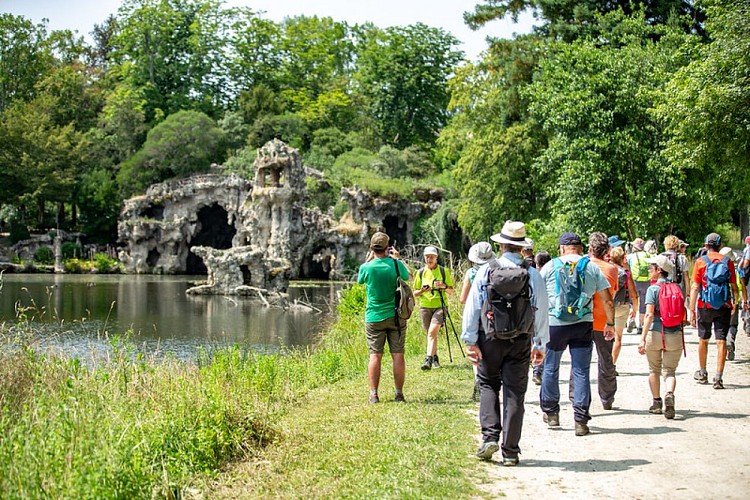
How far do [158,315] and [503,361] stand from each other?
73.2 feet

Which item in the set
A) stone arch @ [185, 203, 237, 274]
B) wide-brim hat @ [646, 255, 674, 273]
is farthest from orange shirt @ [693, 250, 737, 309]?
stone arch @ [185, 203, 237, 274]

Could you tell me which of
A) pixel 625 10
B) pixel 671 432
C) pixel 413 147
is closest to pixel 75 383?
pixel 671 432

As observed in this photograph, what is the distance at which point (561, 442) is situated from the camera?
22.8ft

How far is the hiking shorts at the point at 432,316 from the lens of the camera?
10.8 m

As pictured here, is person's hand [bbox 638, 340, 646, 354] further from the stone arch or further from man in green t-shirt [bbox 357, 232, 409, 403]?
the stone arch

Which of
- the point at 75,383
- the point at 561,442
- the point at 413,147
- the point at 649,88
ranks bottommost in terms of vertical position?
the point at 561,442

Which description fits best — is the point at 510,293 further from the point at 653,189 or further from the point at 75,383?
the point at 653,189

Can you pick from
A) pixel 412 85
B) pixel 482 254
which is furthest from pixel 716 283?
pixel 412 85

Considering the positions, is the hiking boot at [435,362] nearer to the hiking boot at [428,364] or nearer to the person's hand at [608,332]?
the hiking boot at [428,364]

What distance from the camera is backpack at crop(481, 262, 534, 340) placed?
611 centimetres

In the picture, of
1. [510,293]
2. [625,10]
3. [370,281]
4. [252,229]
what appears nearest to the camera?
[510,293]

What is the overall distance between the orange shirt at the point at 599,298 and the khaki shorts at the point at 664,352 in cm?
73

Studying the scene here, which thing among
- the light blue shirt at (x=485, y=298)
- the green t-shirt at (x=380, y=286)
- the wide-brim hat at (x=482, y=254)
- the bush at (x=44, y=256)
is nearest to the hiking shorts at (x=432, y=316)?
the green t-shirt at (x=380, y=286)

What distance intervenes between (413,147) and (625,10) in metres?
28.7
